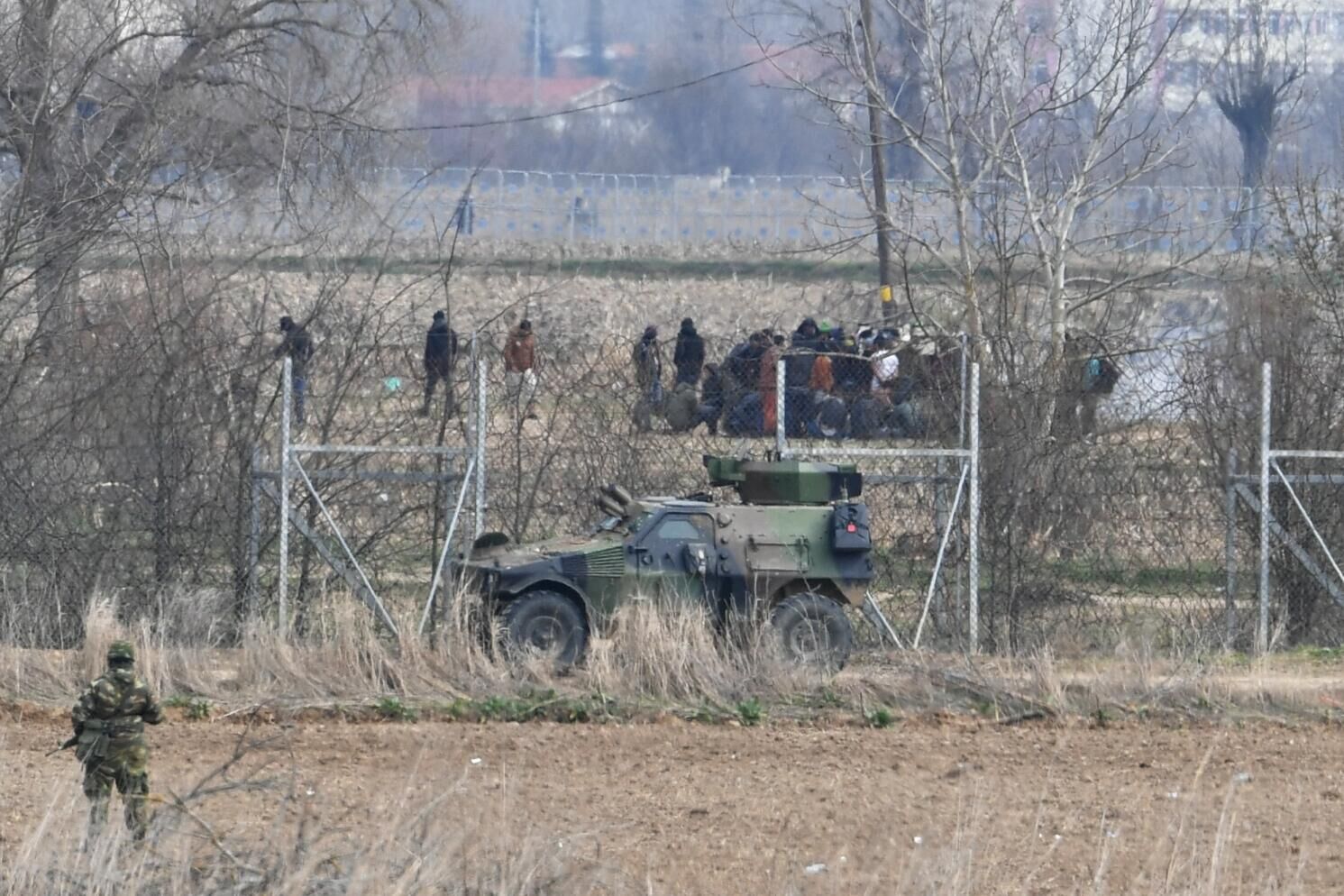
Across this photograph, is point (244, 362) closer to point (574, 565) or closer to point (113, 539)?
point (113, 539)

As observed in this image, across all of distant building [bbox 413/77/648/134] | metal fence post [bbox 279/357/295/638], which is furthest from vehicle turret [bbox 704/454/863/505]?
distant building [bbox 413/77/648/134]

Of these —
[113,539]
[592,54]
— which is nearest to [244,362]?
[113,539]

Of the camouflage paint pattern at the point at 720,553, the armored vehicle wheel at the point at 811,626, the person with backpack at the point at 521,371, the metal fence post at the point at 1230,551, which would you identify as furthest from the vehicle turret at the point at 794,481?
the metal fence post at the point at 1230,551

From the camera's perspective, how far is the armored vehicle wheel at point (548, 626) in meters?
12.3

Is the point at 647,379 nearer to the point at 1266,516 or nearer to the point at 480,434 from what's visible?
the point at 480,434

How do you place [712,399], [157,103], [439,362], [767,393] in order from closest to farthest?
1. [439,362]
2. [712,399]
3. [767,393]
4. [157,103]

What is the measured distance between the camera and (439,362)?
45.7 ft

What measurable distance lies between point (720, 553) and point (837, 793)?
3.49 m

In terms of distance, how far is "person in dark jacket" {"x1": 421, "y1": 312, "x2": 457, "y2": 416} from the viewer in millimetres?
13844

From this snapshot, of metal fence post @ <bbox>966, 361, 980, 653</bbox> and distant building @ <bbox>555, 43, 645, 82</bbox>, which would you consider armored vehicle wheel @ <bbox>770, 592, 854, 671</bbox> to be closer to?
metal fence post @ <bbox>966, 361, 980, 653</bbox>

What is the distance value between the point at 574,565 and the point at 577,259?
30.4 metres

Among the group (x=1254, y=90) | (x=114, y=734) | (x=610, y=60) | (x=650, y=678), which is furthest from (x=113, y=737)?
(x=610, y=60)

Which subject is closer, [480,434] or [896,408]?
[480,434]

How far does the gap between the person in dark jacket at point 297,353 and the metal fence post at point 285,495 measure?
48 cm
